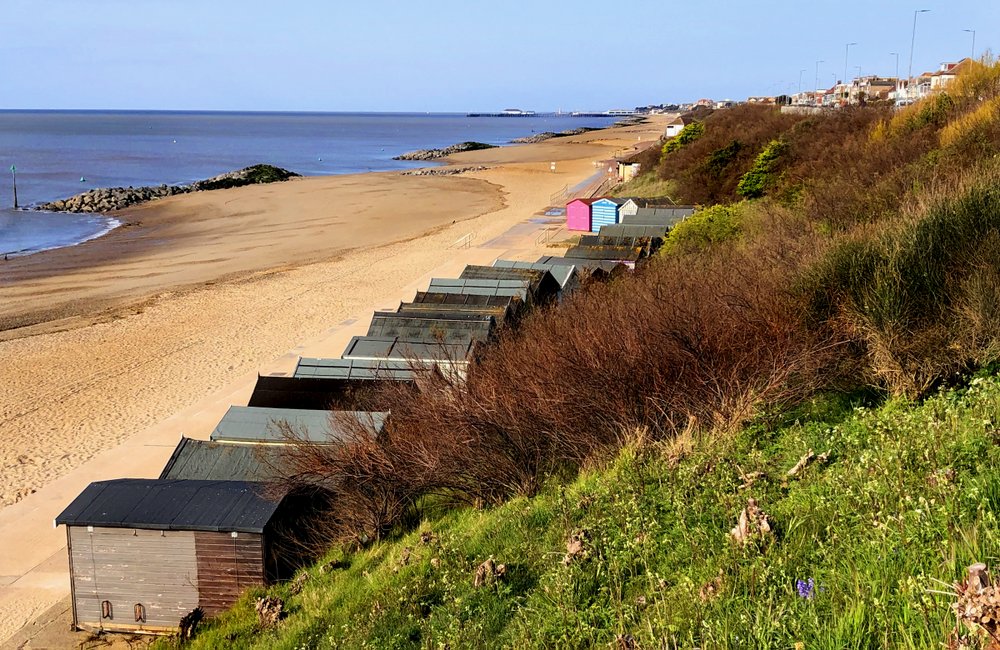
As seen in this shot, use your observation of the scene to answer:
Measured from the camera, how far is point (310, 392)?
46.5 feet

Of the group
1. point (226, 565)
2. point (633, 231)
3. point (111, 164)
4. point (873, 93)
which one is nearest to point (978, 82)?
point (633, 231)

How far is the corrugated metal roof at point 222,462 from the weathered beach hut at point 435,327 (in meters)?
4.52

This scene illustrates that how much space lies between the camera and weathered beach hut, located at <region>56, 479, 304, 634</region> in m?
9.25

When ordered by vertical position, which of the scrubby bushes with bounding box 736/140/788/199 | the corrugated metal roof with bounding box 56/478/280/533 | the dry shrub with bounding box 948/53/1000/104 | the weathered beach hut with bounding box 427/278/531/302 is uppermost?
the dry shrub with bounding box 948/53/1000/104

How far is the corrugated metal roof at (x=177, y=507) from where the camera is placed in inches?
365

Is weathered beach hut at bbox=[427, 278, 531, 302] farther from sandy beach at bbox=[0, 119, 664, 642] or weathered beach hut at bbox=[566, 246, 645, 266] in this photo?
weathered beach hut at bbox=[566, 246, 645, 266]

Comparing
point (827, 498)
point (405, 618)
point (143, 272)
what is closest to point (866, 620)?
point (827, 498)

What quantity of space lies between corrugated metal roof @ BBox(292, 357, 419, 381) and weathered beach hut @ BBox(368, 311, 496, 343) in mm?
982

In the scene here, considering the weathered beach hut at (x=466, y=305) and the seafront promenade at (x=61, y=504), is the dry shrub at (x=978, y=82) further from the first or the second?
the seafront promenade at (x=61, y=504)

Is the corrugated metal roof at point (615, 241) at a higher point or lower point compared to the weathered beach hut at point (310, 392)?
higher

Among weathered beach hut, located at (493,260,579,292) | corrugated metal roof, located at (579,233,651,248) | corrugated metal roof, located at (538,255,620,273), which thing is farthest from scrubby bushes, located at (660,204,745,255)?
corrugated metal roof, located at (579,233,651,248)

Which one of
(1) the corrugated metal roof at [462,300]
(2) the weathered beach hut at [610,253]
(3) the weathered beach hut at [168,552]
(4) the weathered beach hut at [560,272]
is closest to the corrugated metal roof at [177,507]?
(3) the weathered beach hut at [168,552]

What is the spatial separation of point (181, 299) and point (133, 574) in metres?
21.0

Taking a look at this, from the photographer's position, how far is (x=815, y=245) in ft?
39.4
